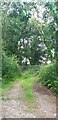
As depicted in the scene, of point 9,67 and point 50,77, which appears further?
point 50,77

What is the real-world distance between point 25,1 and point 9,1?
0.14m

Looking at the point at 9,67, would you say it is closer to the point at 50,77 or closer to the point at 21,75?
the point at 21,75

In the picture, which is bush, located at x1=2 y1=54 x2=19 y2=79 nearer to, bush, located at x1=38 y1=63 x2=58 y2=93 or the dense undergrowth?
the dense undergrowth

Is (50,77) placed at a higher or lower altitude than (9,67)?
lower

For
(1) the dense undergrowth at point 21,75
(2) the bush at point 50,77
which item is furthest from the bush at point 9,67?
(2) the bush at point 50,77

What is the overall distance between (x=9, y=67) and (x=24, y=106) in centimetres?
34

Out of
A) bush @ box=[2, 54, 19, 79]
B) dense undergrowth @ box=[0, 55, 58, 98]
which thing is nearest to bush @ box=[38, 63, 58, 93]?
dense undergrowth @ box=[0, 55, 58, 98]

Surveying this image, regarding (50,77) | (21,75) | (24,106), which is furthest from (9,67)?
(50,77)

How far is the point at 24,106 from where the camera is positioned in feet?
6.38

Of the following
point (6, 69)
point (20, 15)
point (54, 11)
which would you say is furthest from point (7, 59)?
A: point (54, 11)

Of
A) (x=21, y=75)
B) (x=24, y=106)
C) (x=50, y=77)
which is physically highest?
(x=21, y=75)

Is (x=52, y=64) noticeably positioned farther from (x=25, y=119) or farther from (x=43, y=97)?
(x=25, y=119)

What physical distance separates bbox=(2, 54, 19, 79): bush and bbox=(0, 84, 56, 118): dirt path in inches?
4.4

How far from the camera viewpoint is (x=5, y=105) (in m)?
1.93
